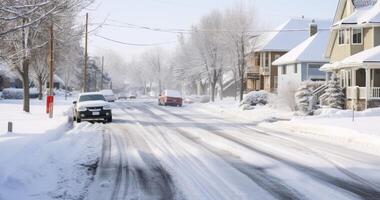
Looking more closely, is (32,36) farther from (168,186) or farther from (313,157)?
(168,186)

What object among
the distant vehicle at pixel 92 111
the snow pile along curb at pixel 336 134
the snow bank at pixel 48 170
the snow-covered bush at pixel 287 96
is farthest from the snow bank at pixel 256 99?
the snow bank at pixel 48 170

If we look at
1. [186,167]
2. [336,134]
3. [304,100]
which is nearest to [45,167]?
[186,167]

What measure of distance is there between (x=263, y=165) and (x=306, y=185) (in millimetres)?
2905

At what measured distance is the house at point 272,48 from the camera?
66.1 m

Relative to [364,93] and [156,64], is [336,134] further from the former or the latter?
[156,64]

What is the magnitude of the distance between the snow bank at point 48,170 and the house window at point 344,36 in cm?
2813

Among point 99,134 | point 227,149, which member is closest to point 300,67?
point 99,134

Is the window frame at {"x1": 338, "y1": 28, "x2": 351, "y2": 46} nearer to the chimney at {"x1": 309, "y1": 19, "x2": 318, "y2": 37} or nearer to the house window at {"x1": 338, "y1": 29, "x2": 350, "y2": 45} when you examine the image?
the house window at {"x1": 338, "y1": 29, "x2": 350, "y2": 45}

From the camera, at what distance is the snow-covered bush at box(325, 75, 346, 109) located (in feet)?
123

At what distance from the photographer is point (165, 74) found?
491ft

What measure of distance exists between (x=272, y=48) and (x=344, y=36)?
2410 cm

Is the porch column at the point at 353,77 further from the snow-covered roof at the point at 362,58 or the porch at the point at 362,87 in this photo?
the snow-covered roof at the point at 362,58

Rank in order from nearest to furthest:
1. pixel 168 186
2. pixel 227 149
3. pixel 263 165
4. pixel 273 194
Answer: pixel 273 194 → pixel 168 186 → pixel 263 165 → pixel 227 149

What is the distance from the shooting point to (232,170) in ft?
40.4
